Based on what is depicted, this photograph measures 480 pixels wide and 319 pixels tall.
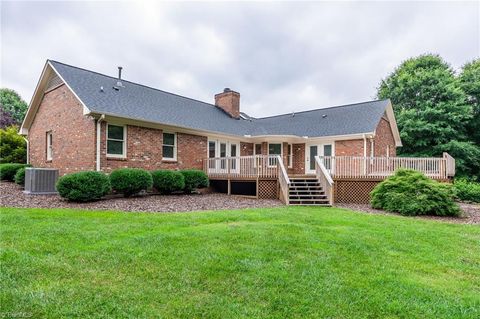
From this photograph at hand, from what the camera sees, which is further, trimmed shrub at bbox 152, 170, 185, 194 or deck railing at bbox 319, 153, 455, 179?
deck railing at bbox 319, 153, 455, 179

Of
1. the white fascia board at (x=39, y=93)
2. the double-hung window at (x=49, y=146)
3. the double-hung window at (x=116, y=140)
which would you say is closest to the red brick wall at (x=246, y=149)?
the double-hung window at (x=116, y=140)

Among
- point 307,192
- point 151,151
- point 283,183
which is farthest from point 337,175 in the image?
point 151,151

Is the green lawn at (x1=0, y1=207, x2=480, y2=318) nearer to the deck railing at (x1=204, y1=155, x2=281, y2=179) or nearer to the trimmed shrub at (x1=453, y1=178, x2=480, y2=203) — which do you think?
the deck railing at (x1=204, y1=155, x2=281, y2=179)

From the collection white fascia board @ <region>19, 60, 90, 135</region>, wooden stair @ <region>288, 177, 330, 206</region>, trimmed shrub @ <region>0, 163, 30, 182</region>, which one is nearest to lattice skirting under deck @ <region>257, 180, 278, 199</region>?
wooden stair @ <region>288, 177, 330, 206</region>

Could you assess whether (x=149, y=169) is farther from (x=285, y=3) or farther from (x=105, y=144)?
(x=285, y=3)

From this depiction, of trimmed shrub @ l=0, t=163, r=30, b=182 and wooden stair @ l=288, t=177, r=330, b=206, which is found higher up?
trimmed shrub @ l=0, t=163, r=30, b=182

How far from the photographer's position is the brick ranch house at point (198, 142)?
40.3 feet

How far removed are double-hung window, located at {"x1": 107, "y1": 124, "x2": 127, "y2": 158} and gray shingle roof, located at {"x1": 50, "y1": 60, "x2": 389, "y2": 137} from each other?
709 mm

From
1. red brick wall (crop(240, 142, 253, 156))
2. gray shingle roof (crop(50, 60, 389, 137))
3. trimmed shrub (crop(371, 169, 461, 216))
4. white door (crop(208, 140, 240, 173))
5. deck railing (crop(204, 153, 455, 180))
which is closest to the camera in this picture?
trimmed shrub (crop(371, 169, 461, 216))

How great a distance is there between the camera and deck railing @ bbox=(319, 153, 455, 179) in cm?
1266

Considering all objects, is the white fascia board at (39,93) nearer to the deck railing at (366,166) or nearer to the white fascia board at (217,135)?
the white fascia board at (217,135)

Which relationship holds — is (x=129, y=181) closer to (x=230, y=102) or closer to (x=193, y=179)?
(x=193, y=179)

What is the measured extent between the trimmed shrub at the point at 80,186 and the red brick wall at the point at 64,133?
1839 mm

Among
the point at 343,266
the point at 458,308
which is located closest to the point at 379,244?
the point at 343,266
